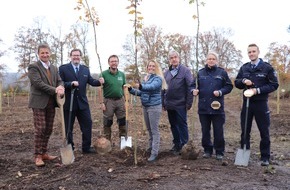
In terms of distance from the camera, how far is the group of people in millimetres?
5648

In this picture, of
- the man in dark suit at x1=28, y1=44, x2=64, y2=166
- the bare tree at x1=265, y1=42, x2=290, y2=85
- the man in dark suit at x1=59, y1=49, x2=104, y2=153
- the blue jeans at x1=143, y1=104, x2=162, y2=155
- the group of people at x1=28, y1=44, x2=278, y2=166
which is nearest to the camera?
the man in dark suit at x1=28, y1=44, x2=64, y2=166

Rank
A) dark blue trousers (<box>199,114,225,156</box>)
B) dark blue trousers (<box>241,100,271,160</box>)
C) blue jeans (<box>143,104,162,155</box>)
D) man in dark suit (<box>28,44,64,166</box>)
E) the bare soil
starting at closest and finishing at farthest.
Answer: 1. the bare soil
2. man in dark suit (<box>28,44,64,166</box>)
3. dark blue trousers (<box>241,100,271,160</box>)
4. blue jeans (<box>143,104,162,155</box>)
5. dark blue trousers (<box>199,114,225,156</box>)

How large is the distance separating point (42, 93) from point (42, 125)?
578 millimetres

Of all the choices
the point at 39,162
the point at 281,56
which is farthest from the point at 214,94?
the point at 281,56

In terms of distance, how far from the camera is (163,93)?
6.64 m

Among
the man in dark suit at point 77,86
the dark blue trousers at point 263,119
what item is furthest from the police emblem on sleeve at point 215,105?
the man in dark suit at point 77,86

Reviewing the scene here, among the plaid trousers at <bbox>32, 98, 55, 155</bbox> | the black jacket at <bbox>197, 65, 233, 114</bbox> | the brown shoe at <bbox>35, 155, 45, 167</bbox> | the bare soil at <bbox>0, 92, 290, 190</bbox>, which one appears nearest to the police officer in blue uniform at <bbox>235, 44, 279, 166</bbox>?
the black jacket at <bbox>197, 65, 233, 114</bbox>

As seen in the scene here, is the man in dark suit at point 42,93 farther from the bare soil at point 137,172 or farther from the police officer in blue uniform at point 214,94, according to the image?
the police officer in blue uniform at point 214,94

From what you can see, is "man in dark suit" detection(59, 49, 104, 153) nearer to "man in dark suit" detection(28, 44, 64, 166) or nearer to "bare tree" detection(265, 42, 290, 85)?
"man in dark suit" detection(28, 44, 64, 166)

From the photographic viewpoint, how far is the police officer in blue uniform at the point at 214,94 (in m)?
5.95

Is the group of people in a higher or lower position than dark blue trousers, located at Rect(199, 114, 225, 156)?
higher

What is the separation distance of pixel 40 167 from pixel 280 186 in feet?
13.0

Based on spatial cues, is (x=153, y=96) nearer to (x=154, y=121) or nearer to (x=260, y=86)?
(x=154, y=121)

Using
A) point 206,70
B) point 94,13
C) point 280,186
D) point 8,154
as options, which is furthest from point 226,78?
point 8,154
